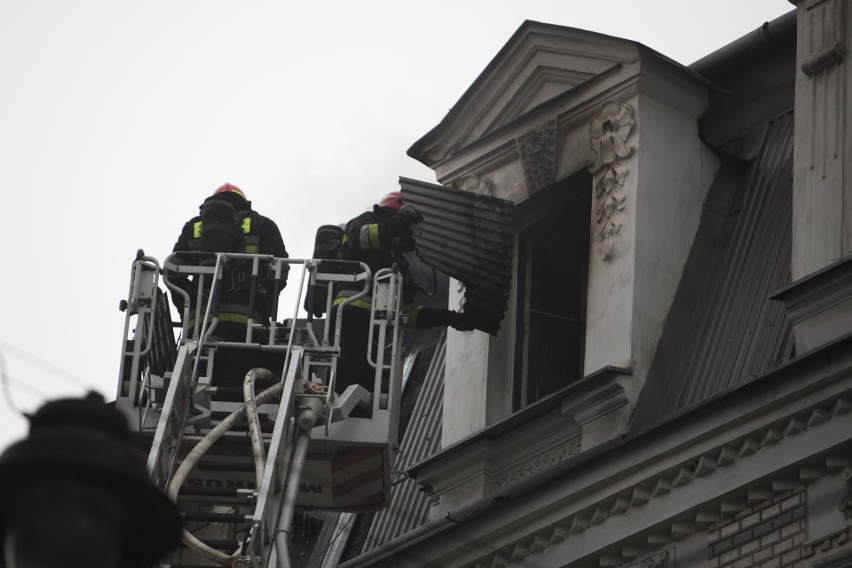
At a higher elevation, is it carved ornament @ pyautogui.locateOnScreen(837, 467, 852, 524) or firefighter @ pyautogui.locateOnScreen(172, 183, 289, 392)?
firefighter @ pyautogui.locateOnScreen(172, 183, 289, 392)

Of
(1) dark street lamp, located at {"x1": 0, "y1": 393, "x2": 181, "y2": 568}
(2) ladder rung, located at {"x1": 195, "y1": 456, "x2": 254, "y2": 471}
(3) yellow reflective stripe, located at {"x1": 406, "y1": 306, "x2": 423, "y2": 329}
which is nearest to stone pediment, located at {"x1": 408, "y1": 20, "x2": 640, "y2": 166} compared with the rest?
(3) yellow reflective stripe, located at {"x1": 406, "y1": 306, "x2": 423, "y2": 329}

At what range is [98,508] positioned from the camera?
4730mm

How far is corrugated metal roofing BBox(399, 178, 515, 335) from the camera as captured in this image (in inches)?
551

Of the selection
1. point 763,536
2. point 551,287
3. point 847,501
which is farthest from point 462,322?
point 847,501

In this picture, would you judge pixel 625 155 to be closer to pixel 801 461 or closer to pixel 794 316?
pixel 794 316

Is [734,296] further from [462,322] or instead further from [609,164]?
[462,322]

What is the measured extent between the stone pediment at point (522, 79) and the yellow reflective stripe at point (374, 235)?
1.44 meters

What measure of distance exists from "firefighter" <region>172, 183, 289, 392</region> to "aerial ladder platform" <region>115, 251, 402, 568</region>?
0.14ft

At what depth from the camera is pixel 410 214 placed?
13.9 metres

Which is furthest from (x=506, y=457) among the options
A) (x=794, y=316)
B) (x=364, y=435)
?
(x=794, y=316)

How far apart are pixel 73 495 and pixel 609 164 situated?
924 cm

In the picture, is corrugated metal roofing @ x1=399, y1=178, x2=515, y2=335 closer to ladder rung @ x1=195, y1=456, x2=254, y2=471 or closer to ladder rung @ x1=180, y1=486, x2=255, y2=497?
ladder rung @ x1=195, y1=456, x2=254, y2=471

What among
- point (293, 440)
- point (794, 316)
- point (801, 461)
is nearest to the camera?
point (801, 461)

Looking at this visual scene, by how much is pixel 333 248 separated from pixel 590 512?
388 centimetres
